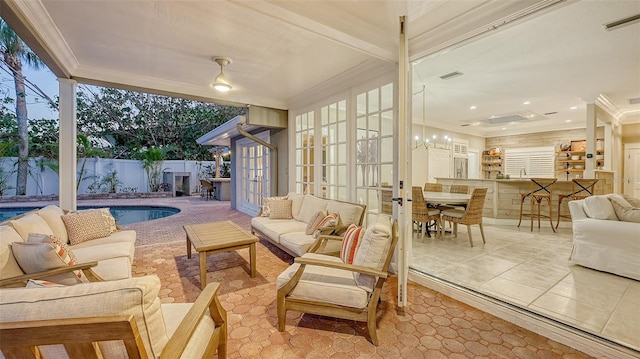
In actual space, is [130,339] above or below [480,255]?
above

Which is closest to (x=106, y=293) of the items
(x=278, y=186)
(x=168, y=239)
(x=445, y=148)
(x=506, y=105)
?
(x=168, y=239)

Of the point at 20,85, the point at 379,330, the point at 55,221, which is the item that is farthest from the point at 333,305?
the point at 20,85

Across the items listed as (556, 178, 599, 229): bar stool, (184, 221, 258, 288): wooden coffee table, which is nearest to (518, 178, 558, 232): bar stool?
(556, 178, 599, 229): bar stool

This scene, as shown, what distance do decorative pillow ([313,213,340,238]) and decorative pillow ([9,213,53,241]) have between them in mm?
2593

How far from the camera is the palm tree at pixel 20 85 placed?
779 cm

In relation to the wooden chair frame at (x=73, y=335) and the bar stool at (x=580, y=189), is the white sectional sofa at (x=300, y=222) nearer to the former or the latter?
the wooden chair frame at (x=73, y=335)

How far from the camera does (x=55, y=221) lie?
2.77m

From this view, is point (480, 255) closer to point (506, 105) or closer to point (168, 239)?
point (506, 105)

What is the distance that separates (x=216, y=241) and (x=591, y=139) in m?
6.97

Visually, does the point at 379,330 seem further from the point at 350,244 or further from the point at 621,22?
the point at 621,22

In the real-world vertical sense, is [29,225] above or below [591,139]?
below

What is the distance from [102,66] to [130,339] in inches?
161

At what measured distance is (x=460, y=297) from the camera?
100 inches

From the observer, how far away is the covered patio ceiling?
2.25 m
